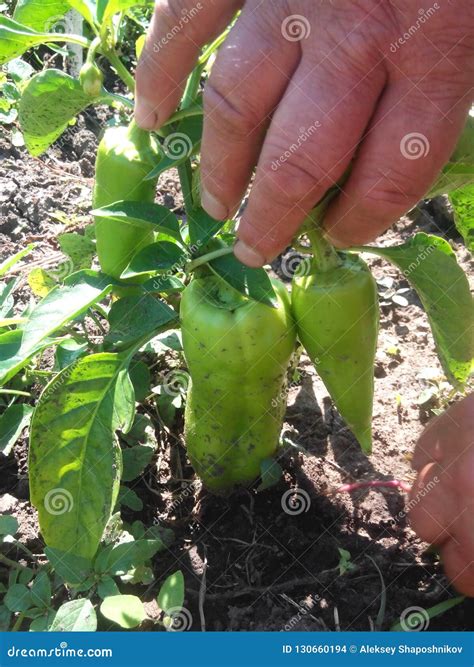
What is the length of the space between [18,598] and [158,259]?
572mm

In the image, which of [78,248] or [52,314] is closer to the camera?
[52,314]

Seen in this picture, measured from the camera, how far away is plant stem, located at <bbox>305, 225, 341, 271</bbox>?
3.69 feet

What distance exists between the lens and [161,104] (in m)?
0.98

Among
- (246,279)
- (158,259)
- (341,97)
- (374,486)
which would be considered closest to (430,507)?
(374,486)

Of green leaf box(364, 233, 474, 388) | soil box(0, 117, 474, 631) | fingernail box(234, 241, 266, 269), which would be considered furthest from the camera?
soil box(0, 117, 474, 631)

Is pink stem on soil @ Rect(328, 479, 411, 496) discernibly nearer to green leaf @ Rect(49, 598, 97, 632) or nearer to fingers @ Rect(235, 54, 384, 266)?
green leaf @ Rect(49, 598, 97, 632)

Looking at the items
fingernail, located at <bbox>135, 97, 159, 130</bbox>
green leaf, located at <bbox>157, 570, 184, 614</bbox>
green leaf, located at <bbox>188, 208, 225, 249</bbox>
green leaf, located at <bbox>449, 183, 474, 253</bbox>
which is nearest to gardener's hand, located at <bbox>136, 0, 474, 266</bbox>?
fingernail, located at <bbox>135, 97, 159, 130</bbox>

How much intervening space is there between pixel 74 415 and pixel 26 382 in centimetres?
42

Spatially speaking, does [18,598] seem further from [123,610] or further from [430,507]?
[430,507]

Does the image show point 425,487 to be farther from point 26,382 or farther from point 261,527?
point 26,382

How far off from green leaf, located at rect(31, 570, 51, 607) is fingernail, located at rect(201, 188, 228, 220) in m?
0.62

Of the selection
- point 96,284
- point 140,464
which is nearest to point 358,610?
point 140,464

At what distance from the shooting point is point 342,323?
114 cm

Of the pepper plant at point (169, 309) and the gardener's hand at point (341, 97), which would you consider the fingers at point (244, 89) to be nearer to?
the gardener's hand at point (341, 97)
